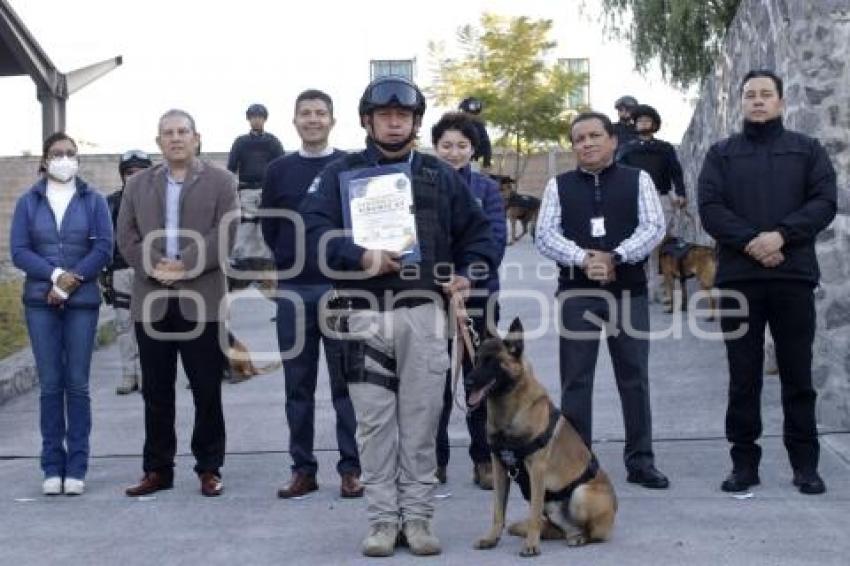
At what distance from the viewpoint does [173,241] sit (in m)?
7.14

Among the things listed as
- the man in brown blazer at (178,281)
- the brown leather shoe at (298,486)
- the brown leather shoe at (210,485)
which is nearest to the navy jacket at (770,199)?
the brown leather shoe at (298,486)

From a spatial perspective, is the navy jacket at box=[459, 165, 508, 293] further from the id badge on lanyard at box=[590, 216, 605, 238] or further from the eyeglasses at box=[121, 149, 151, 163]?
the eyeglasses at box=[121, 149, 151, 163]

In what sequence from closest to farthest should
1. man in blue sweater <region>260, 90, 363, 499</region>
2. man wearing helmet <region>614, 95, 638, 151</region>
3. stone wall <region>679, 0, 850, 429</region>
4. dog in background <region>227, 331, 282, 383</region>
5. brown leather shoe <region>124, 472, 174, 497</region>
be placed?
man in blue sweater <region>260, 90, 363, 499</region> < brown leather shoe <region>124, 472, 174, 497</region> < stone wall <region>679, 0, 850, 429</region> < dog in background <region>227, 331, 282, 383</region> < man wearing helmet <region>614, 95, 638, 151</region>

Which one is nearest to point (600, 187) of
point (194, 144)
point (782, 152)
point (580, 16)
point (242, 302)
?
point (782, 152)

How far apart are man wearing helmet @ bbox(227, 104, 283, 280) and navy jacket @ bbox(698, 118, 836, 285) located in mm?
7994

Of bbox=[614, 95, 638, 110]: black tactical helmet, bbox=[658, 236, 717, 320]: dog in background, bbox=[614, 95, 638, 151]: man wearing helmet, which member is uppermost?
bbox=[614, 95, 638, 110]: black tactical helmet

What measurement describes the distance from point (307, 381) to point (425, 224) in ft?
5.18

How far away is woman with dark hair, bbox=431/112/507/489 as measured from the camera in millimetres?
7113

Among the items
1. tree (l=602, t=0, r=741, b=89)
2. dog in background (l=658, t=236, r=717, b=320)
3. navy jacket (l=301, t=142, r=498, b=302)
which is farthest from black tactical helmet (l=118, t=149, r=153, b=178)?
tree (l=602, t=0, r=741, b=89)

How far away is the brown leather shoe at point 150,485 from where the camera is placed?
23.5 ft

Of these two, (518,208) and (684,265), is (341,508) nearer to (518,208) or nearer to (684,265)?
(684,265)

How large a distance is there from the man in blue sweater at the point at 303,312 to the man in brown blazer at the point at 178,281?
312mm

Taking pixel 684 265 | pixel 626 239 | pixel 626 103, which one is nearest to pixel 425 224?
A: pixel 626 239

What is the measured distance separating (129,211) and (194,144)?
50cm
